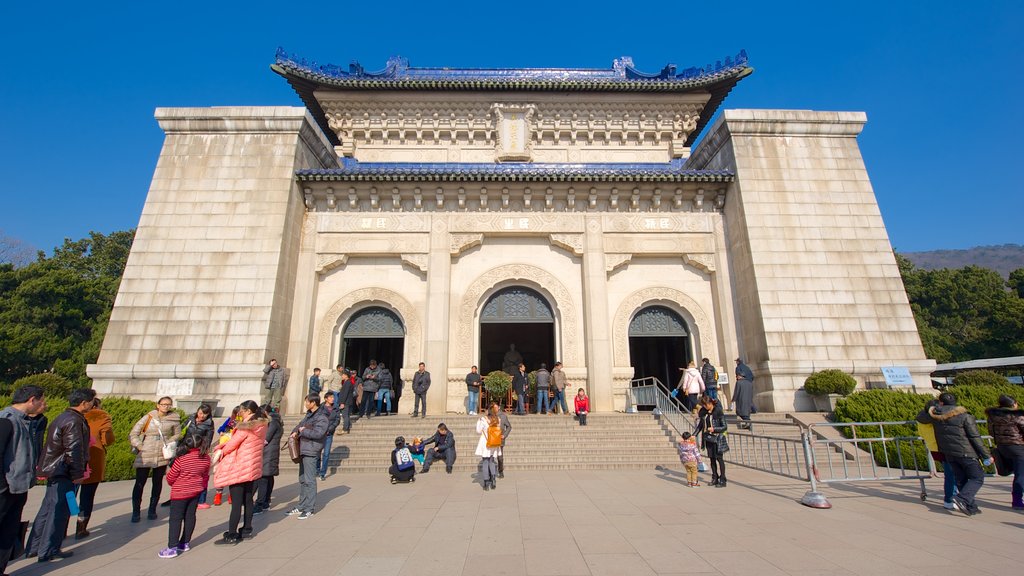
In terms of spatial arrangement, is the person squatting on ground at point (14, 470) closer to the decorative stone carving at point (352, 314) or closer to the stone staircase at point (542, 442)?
the stone staircase at point (542, 442)

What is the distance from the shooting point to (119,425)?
897 centimetres

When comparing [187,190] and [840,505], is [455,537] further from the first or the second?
[187,190]

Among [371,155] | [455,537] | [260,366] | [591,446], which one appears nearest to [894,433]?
[591,446]

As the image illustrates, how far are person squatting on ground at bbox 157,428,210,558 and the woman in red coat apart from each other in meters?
0.17

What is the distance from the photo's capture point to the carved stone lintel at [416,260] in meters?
13.9

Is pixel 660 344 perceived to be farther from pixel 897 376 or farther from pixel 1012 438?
pixel 1012 438

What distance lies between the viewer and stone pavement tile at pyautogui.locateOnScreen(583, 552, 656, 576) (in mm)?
3709

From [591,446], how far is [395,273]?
8030 mm

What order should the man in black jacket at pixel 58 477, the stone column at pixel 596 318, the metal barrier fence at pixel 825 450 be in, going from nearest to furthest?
the man in black jacket at pixel 58 477 → the metal barrier fence at pixel 825 450 → the stone column at pixel 596 318

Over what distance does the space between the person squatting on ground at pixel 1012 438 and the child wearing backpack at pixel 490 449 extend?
689 centimetres

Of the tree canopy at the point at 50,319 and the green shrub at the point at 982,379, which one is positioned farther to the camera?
the tree canopy at the point at 50,319

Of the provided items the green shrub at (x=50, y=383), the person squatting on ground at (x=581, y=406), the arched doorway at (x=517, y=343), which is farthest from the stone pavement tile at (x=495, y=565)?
the arched doorway at (x=517, y=343)

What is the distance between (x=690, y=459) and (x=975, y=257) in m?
243

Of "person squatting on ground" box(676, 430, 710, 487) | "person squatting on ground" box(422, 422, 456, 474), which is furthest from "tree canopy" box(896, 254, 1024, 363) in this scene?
"person squatting on ground" box(422, 422, 456, 474)
